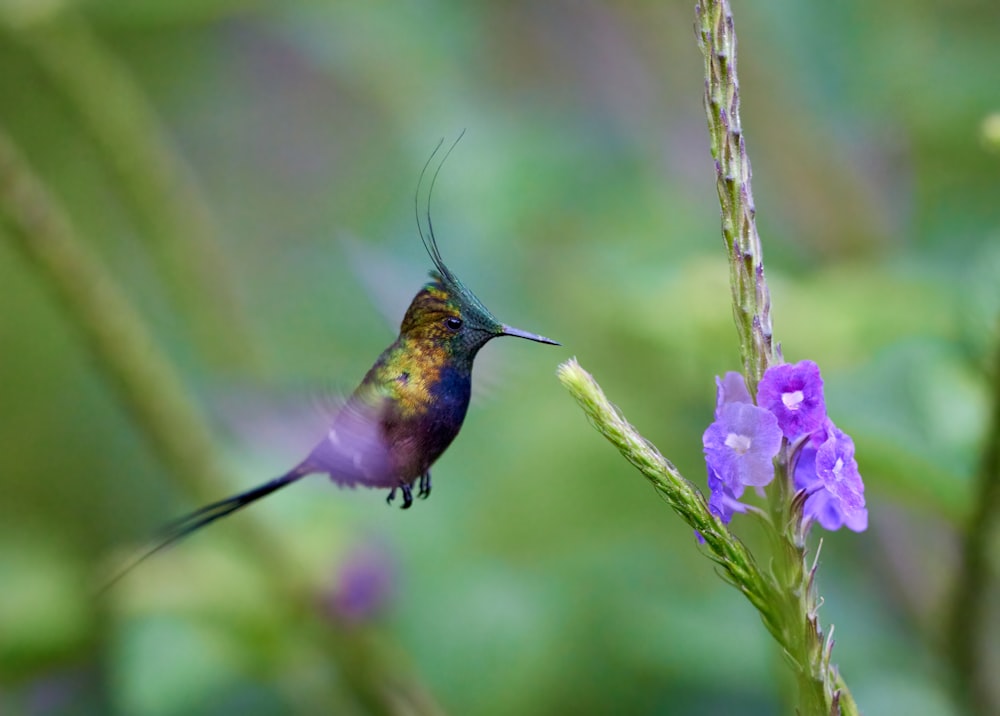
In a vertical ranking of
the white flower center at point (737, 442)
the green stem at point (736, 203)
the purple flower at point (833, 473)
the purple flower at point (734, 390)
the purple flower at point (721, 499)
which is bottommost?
the purple flower at point (833, 473)

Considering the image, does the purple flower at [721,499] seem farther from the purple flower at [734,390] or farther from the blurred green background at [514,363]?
the blurred green background at [514,363]

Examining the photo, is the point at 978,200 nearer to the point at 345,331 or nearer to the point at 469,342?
the point at 345,331

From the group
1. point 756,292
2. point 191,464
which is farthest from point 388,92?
point 756,292

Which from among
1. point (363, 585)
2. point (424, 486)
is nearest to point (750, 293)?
point (424, 486)

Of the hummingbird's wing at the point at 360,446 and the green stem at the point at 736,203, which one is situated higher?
the hummingbird's wing at the point at 360,446

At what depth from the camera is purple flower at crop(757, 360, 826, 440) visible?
1.06 metres

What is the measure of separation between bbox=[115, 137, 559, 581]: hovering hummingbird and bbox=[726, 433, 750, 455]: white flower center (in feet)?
1.46

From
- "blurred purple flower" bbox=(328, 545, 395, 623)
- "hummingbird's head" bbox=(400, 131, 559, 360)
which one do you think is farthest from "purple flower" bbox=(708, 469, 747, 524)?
"blurred purple flower" bbox=(328, 545, 395, 623)

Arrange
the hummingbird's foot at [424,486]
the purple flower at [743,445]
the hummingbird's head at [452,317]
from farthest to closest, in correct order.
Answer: the hummingbird's foot at [424,486], the hummingbird's head at [452,317], the purple flower at [743,445]

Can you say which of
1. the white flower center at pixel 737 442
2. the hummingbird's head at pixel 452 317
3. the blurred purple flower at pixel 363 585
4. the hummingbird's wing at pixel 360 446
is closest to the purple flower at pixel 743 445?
the white flower center at pixel 737 442

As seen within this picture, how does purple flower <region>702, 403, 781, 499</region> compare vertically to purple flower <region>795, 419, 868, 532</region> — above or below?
above

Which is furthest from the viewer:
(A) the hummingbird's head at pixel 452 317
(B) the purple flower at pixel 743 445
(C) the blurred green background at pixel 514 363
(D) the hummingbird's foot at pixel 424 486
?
(C) the blurred green background at pixel 514 363

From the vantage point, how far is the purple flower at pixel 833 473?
1.09 m

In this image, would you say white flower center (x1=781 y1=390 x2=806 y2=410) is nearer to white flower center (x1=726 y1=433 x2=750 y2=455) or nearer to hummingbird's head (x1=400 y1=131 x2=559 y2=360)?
white flower center (x1=726 y1=433 x2=750 y2=455)
